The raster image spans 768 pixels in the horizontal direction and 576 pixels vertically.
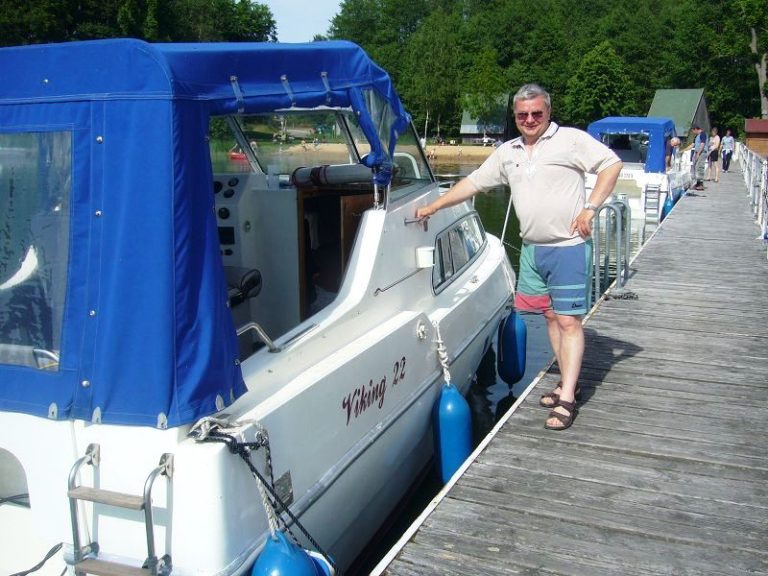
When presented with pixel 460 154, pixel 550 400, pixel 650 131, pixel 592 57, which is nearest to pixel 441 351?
pixel 550 400

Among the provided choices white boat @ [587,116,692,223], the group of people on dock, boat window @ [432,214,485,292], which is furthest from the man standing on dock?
the group of people on dock

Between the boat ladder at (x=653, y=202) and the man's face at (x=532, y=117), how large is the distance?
14.7 m

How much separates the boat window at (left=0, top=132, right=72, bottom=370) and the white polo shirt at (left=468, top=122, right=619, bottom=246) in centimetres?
230

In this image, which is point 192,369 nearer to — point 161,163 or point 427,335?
point 161,163

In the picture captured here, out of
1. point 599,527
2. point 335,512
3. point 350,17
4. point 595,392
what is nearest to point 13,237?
point 335,512

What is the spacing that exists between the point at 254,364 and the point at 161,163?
1036mm

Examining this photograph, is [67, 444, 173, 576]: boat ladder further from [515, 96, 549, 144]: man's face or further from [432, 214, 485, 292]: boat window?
[432, 214, 485, 292]: boat window

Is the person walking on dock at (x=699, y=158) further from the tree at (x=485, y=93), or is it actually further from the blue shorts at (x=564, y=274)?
the tree at (x=485, y=93)

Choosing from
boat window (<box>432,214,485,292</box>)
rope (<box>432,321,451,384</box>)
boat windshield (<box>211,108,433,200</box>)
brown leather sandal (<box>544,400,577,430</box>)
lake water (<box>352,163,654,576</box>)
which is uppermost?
boat windshield (<box>211,108,433,200</box>)

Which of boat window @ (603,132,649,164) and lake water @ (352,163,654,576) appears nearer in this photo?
lake water @ (352,163,654,576)

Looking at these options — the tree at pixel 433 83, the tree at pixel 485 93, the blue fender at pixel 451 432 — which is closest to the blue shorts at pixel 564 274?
the blue fender at pixel 451 432

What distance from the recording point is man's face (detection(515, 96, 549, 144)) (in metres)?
3.96

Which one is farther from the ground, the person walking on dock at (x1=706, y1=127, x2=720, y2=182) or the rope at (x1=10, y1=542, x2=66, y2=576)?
the person walking on dock at (x1=706, y1=127, x2=720, y2=182)

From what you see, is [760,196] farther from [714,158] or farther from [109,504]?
[109,504]
